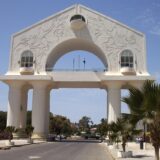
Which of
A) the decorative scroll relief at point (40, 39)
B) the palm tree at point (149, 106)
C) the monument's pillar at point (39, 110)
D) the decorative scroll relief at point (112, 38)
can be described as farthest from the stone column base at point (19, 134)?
the palm tree at point (149, 106)

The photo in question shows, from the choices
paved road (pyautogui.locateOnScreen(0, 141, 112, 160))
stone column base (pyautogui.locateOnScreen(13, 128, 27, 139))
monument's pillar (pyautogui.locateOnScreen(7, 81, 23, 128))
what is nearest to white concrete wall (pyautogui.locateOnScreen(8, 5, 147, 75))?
monument's pillar (pyautogui.locateOnScreen(7, 81, 23, 128))

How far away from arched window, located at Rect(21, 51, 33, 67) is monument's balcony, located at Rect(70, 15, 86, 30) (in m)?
7.64

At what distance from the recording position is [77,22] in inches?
2159

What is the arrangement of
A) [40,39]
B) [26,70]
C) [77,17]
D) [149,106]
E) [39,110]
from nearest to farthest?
1. [149,106]
2. [39,110]
3. [26,70]
4. [77,17]
5. [40,39]

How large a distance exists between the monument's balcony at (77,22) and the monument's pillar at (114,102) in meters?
10.0

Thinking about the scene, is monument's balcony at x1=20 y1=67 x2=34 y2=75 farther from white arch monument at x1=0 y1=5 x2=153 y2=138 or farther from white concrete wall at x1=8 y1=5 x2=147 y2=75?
white concrete wall at x1=8 y1=5 x2=147 y2=75

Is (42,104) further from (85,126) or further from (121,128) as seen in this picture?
(85,126)

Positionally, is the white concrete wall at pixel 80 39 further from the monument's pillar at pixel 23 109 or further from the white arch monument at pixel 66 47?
the monument's pillar at pixel 23 109

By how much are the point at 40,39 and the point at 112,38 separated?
35.5 ft

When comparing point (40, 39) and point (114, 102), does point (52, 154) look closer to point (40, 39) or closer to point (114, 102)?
point (114, 102)

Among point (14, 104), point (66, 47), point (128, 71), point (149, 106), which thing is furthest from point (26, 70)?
point (149, 106)

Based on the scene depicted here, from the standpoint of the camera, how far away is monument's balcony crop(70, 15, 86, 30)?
54.8 metres

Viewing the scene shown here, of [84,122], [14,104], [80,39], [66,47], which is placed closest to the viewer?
[14,104]

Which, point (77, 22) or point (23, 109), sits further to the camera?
point (23, 109)
